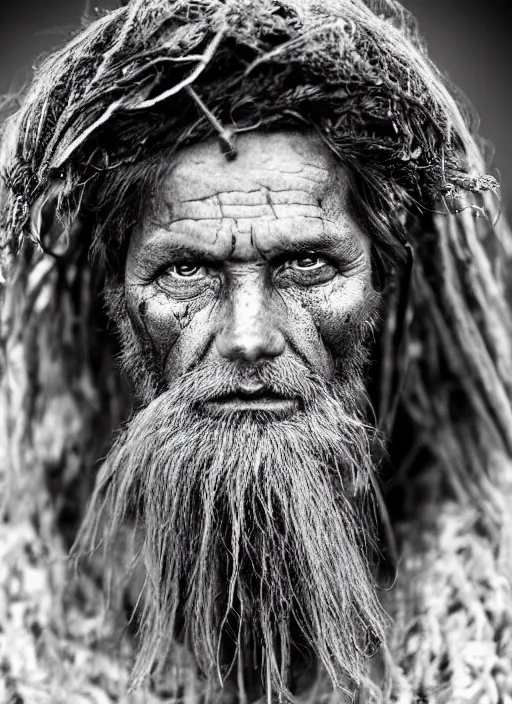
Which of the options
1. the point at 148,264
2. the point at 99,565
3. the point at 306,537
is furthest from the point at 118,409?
the point at 306,537

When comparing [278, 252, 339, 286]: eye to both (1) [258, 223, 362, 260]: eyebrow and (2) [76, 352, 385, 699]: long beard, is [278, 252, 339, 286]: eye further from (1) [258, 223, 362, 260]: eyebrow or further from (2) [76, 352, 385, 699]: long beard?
(2) [76, 352, 385, 699]: long beard

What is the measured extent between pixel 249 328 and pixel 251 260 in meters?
0.10

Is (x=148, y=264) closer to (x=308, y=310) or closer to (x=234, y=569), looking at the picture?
(x=308, y=310)

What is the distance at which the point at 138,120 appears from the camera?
1.54m

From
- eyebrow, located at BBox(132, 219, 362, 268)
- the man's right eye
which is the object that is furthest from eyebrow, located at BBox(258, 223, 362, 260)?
the man's right eye

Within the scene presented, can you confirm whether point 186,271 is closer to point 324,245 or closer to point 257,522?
point 324,245

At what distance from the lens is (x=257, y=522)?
1.52m

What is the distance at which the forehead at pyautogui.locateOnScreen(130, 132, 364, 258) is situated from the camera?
153 centimetres

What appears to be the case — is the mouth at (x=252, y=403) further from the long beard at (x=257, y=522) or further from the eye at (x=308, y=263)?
the eye at (x=308, y=263)

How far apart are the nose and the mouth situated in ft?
0.17

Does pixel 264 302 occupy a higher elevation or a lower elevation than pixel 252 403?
higher

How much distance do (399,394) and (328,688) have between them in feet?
1.68

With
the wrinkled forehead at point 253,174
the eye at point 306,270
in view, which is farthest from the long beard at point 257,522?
the wrinkled forehead at point 253,174

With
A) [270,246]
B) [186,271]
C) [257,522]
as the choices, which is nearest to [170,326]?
[186,271]
